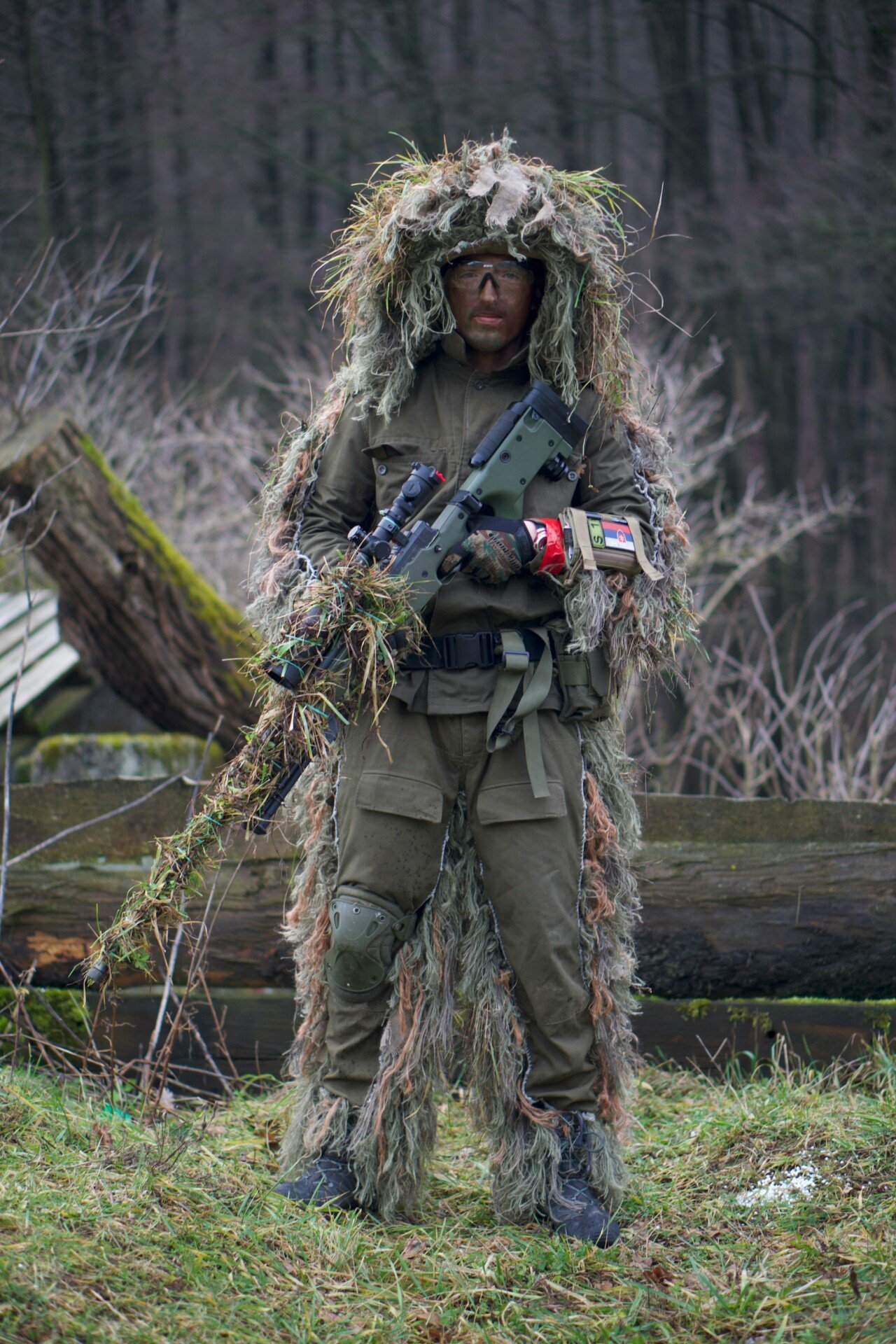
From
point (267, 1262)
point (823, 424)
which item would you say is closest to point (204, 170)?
point (823, 424)

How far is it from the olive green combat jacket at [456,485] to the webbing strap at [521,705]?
57 millimetres

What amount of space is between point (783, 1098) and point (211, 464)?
7728 mm

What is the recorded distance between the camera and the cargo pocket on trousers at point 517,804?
3.19 m

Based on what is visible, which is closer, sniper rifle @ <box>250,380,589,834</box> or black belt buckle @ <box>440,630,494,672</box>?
sniper rifle @ <box>250,380,589,834</box>

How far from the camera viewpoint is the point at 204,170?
49.8 feet

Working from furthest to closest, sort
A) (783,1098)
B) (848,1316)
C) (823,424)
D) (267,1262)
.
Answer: (823,424) < (783,1098) < (267,1262) < (848,1316)

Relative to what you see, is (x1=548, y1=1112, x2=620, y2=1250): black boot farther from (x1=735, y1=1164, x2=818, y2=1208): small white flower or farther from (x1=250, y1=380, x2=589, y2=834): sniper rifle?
(x1=250, y1=380, x2=589, y2=834): sniper rifle

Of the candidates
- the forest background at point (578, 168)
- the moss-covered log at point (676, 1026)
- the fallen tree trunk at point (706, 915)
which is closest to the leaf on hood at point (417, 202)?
the fallen tree trunk at point (706, 915)

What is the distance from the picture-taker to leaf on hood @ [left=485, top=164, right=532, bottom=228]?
317 cm

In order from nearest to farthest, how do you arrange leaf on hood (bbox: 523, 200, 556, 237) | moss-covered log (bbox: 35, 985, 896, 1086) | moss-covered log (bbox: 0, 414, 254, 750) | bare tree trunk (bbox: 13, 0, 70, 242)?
leaf on hood (bbox: 523, 200, 556, 237) < moss-covered log (bbox: 35, 985, 896, 1086) < moss-covered log (bbox: 0, 414, 254, 750) < bare tree trunk (bbox: 13, 0, 70, 242)

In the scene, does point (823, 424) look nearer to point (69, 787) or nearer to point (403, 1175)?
point (69, 787)

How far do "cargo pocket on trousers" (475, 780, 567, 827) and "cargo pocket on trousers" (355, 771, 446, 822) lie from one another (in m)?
0.12

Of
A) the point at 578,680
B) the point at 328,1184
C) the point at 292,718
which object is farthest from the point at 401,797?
the point at 328,1184

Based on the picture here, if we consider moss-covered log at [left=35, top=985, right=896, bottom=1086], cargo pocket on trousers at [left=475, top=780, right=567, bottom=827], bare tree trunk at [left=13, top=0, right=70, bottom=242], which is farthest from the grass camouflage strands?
bare tree trunk at [left=13, top=0, right=70, bottom=242]
